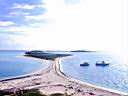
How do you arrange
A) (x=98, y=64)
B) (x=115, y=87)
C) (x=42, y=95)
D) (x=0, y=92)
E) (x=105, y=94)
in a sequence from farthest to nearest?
(x=98, y=64) → (x=115, y=87) → (x=105, y=94) → (x=0, y=92) → (x=42, y=95)

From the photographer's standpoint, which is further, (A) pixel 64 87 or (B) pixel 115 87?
(B) pixel 115 87

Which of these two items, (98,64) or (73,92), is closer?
(73,92)

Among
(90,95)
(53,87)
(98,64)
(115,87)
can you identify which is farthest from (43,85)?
(98,64)

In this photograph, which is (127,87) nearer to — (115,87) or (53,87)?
(115,87)

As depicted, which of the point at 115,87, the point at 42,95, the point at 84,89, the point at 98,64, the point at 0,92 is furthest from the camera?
the point at 98,64

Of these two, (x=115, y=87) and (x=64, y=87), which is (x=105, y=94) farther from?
(x=115, y=87)

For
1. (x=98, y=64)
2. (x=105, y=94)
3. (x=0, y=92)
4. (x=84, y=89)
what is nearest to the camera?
(x=0, y=92)

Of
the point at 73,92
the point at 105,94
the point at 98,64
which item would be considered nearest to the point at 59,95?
the point at 73,92

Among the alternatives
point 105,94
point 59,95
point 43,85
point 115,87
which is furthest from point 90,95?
point 115,87

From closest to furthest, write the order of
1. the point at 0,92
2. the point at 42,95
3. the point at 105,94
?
the point at 42,95 → the point at 0,92 → the point at 105,94
